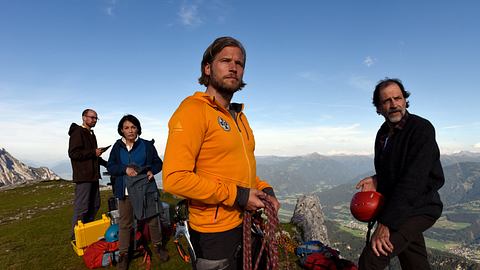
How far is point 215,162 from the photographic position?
9.94ft

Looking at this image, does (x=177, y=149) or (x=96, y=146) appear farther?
(x=96, y=146)

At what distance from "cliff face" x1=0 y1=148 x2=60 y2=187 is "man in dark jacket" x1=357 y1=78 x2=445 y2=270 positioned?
13854 centimetres

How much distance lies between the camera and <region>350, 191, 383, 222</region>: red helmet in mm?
5234

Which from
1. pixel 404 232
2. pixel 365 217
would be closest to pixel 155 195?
pixel 365 217

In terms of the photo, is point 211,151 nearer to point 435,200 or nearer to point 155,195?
point 435,200

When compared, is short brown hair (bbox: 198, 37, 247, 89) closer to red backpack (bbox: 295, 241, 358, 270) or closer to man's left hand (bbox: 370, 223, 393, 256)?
man's left hand (bbox: 370, 223, 393, 256)

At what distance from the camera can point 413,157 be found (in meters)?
4.45

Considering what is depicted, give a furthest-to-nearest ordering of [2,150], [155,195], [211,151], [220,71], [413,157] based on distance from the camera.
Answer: [2,150] → [155,195] → [413,157] → [220,71] → [211,151]

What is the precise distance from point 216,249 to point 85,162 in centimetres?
822

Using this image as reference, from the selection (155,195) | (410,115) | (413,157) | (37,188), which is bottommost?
(37,188)

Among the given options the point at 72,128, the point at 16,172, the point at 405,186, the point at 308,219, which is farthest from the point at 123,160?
the point at 16,172

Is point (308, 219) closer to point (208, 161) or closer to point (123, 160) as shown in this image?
point (123, 160)

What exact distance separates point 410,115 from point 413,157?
90 centimetres

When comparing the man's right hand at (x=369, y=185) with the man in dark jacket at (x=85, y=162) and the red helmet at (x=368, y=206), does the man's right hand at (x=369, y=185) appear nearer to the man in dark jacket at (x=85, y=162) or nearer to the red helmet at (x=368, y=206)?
the red helmet at (x=368, y=206)
